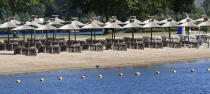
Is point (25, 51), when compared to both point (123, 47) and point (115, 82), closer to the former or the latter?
A: point (123, 47)

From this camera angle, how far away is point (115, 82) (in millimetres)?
35500

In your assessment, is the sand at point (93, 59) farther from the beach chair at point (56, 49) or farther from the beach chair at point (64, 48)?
the beach chair at point (64, 48)

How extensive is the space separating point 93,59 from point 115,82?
9541 mm

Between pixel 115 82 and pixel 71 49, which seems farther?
pixel 71 49

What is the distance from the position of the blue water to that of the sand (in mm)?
1978

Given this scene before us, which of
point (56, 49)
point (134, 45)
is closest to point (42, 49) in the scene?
point (56, 49)

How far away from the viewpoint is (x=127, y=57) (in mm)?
46312

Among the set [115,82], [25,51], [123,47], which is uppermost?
[123,47]

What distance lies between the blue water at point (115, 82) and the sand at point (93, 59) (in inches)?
77.9

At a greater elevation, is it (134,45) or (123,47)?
(134,45)

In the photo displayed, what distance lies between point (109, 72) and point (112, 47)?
45.6 ft

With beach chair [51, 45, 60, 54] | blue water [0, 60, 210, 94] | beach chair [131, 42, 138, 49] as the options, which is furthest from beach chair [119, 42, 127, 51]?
blue water [0, 60, 210, 94]

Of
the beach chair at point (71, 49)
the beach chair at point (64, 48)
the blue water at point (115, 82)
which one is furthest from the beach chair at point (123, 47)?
the blue water at point (115, 82)

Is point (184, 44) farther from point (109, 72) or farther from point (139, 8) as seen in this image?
point (139, 8)
